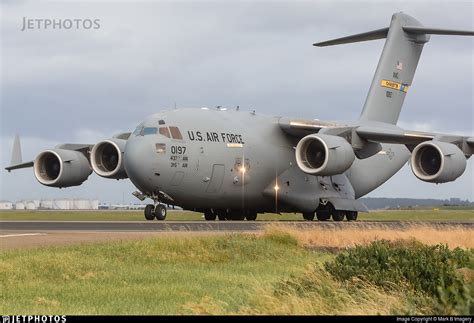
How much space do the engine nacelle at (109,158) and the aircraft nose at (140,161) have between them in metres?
3.23

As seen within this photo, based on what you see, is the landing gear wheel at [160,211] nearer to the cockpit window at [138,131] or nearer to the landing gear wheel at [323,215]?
the cockpit window at [138,131]

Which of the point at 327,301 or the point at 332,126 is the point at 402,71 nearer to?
the point at 332,126

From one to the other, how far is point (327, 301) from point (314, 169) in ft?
77.7

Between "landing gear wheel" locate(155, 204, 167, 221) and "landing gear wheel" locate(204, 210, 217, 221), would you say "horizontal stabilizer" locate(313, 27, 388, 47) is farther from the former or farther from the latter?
"landing gear wheel" locate(155, 204, 167, 221)

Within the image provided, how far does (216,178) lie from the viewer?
35.3 meters

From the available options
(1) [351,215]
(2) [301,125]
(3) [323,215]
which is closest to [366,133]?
(2) [301,125]

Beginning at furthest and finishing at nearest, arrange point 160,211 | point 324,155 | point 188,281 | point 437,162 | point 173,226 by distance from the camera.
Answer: point 324,155 < point 437,162 < point 160,211 < point 173,226 < point 188,281

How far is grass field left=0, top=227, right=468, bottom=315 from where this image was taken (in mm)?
10391

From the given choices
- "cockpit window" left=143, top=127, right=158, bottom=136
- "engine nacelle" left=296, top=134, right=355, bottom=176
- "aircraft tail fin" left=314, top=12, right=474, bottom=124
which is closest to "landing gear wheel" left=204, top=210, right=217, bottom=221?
"engine nacelle" left=296, top=134, right=355, bottom=176

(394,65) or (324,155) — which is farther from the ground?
(394,65)

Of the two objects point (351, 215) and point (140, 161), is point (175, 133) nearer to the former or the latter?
point (140, 161)

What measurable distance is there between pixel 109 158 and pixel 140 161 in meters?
5.18

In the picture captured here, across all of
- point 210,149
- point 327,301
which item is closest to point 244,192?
point 210,149

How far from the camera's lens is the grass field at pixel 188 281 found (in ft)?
34.1
